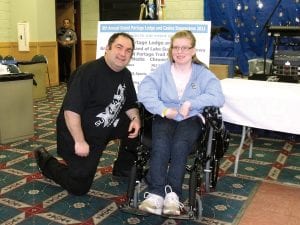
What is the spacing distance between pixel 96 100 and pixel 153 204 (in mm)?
762

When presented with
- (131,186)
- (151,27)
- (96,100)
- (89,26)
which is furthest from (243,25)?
(89,26)

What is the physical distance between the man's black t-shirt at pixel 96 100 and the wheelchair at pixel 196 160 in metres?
A: 0.25

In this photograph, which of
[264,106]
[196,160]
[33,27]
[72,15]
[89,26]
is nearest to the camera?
[196,160]

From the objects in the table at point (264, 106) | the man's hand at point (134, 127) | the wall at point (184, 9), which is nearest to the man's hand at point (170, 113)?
the man's hand at point (134, 127)

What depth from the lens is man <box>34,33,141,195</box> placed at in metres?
2.20

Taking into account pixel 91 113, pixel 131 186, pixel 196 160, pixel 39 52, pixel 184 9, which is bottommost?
pixel 131 186

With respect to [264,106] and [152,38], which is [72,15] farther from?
[264,106]

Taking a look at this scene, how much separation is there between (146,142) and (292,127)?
976 mm

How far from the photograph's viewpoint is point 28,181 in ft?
8.61

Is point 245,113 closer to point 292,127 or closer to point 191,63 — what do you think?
point 292,127

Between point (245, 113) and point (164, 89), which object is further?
point (245, 113)

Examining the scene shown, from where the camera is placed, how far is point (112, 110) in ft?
7.80

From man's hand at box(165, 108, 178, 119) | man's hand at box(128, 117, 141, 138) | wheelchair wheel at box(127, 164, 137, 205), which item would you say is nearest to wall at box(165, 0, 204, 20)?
man's hand at box(128, 117, 141, 138)

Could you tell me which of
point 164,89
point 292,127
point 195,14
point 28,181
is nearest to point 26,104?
point 28,181
